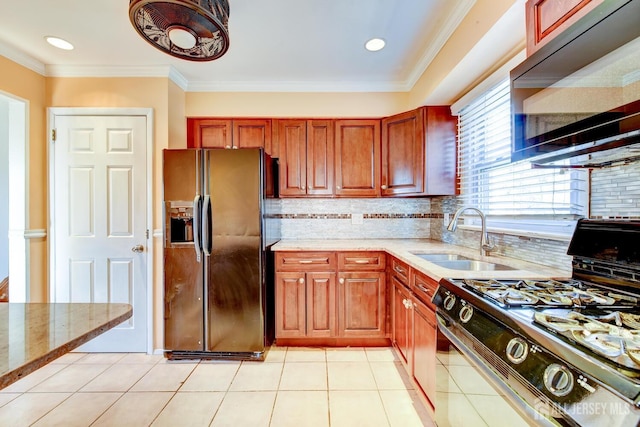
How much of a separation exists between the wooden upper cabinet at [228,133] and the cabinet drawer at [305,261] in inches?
42.8

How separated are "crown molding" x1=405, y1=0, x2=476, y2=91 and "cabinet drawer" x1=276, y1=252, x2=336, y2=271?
1.77 m

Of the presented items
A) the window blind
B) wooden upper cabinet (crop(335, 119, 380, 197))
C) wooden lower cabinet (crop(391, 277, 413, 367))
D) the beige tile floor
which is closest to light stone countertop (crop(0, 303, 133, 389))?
the beige tile floor

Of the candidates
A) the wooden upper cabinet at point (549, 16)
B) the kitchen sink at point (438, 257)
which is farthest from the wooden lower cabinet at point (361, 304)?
the wooden upper cabinet at point (549, 16)

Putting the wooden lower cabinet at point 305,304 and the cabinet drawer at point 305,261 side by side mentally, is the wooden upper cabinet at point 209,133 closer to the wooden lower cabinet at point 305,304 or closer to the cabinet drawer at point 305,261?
the cabinet drawer at point 305,261

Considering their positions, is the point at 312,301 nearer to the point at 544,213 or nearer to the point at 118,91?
the point at 544,213

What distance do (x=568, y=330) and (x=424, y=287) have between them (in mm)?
908

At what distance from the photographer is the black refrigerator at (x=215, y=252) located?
2318 millimetres

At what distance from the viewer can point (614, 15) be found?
78cm

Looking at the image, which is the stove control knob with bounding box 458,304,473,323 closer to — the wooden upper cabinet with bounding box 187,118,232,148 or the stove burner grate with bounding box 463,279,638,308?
the stove burner grate with bounding box 463,279,638,308

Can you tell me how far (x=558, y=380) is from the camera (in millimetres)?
712

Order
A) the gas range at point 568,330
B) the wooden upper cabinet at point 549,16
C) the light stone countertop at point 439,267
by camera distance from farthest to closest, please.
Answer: the light stone countertop at point 439,267, the wooden upper cabinet at point 549,16, the gas range at point 568,330

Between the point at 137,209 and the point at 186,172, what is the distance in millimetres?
616

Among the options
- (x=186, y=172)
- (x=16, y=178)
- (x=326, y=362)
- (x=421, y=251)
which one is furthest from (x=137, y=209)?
(x=421, y=251)

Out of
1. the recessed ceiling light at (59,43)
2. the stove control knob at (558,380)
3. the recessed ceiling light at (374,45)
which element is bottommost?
the stove control knob at (558,380)
